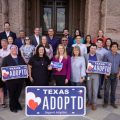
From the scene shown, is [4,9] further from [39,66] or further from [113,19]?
[113,19]

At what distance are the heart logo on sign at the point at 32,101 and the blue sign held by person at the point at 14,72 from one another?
2.30ft

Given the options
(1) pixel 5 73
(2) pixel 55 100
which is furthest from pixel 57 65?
(1) pixel 5 73

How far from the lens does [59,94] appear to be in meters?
6.32

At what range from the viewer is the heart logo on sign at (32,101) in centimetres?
630

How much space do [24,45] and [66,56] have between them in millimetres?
1322

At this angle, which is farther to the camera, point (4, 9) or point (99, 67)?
point (4, 9)

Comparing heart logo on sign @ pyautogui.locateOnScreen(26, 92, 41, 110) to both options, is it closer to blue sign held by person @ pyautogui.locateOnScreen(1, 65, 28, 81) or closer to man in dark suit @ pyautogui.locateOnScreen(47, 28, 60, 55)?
blue sign held by person @ pyautogui.locateOnScreen(1, 65, 28, 81)

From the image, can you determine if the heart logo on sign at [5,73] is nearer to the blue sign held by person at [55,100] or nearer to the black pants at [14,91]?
the black pants at [14,91]

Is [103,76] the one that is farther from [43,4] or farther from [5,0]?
[43,4]

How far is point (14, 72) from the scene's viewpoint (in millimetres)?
6723

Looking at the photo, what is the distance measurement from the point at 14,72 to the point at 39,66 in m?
0.62

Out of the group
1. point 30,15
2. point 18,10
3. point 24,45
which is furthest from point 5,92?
point 30,15

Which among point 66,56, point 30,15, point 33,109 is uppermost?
point 30,15

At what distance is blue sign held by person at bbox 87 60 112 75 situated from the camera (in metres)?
7.00
